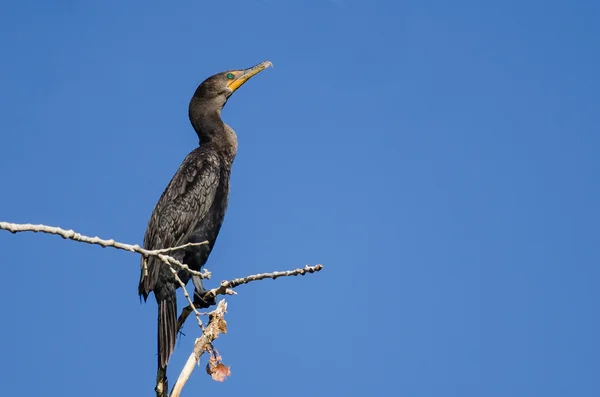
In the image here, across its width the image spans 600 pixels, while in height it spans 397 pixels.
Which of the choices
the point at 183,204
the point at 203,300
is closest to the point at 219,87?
the point at 183,204

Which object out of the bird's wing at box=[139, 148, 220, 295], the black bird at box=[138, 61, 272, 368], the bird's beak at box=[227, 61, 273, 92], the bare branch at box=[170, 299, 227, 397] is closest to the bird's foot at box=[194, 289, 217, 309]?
the black bird at box=[138, 61, 272, 368]

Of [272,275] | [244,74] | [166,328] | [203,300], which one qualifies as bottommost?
[272,275]

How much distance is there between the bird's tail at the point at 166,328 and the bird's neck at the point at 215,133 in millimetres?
1595

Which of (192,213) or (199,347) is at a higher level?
(192,213)

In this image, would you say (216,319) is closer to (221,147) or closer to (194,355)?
(194,355)

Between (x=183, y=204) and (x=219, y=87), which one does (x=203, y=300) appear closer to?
(x=183, y=204)

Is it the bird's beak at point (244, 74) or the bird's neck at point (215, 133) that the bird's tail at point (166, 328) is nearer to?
the bird's neck at point (215, 133)

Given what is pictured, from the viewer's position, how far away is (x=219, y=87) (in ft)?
25.1

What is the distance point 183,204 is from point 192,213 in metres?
0.10

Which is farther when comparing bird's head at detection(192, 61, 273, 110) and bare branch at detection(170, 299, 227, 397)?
bird's head at detection(192, 61, 273, 110)

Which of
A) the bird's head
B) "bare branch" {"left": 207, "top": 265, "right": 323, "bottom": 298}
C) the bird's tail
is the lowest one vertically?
"bare branch" {"left": 207, "top": 265, "right": 323, "bottom": 298}

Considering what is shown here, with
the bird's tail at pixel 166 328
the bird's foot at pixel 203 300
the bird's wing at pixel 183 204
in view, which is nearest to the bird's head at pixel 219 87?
the bird's wing at pixel 183 204

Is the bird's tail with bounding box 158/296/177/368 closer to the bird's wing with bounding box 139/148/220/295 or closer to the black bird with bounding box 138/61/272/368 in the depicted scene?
the black bird with bounding box 138/61/272/368

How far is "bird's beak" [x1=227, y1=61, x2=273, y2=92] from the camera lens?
25.5ft
